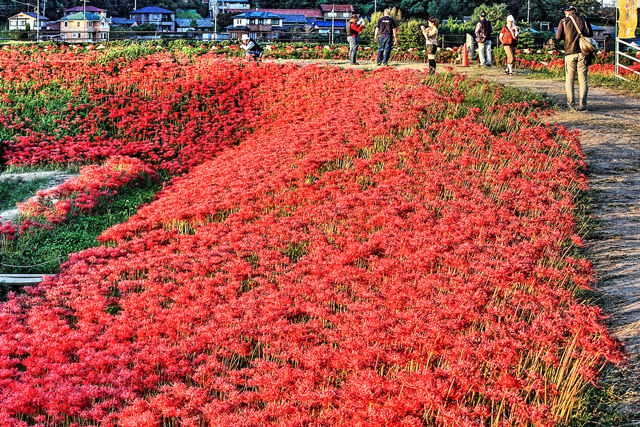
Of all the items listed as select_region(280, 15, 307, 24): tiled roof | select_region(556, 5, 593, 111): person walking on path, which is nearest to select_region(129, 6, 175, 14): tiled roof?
select_region(280, 15, 307, 24): tiled roof

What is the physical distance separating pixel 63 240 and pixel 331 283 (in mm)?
5047

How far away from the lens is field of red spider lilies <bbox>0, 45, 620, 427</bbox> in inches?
180

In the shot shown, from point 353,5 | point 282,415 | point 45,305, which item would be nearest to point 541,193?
point 282,415

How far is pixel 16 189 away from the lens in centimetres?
1155

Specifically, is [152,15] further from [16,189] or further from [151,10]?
[16,189]

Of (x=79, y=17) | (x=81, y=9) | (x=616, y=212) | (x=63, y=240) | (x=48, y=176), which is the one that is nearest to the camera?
(x=616, y=212)

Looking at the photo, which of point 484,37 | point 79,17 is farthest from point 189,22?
point 484,37

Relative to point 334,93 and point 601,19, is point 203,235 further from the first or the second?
point 601,19

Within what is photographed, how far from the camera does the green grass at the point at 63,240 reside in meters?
8.37

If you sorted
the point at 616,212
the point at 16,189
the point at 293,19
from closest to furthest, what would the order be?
1. the point at 616,212
2. the point at 16,189
3. the point at 293,19

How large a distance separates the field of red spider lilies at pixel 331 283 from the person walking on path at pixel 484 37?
Result: 21.3 ft

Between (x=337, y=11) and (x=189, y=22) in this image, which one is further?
(x=337, y=11)

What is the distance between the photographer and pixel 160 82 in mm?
17500

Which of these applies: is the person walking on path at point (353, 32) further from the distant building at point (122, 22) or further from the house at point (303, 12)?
the house at point (303, 12)
